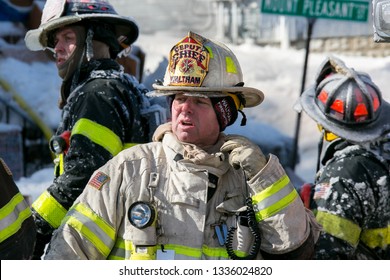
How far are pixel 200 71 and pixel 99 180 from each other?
0.62m

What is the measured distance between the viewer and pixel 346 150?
199 inches

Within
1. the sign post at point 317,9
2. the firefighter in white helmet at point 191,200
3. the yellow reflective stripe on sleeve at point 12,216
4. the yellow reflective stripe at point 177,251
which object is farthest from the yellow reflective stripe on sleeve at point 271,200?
the sign post at point 317,9

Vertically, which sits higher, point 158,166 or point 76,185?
point 158,166

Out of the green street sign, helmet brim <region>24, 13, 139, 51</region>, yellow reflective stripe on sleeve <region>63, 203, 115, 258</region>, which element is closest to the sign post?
the green street sign

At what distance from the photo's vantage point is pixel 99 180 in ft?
13.0

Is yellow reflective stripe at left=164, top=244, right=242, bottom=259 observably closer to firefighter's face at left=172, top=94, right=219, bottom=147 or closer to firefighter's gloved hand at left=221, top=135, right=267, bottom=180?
firefighter's gloved hand at left=221, top=135, right=267, bottom=180

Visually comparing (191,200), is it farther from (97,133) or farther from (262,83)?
(262,83)

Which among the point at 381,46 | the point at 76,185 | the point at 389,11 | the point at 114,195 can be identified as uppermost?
the point at 389,11

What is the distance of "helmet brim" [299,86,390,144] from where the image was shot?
5035 mm

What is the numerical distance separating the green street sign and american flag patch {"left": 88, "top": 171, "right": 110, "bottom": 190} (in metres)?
6.71

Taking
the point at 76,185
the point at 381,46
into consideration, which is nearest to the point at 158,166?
the point at 76,185

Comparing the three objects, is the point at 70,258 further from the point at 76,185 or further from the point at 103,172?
the point at 76,185

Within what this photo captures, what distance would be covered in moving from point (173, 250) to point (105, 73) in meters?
1.68

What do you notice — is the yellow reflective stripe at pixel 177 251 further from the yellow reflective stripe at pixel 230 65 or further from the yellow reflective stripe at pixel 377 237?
the yellow reflective stripe at pixel 377 237
